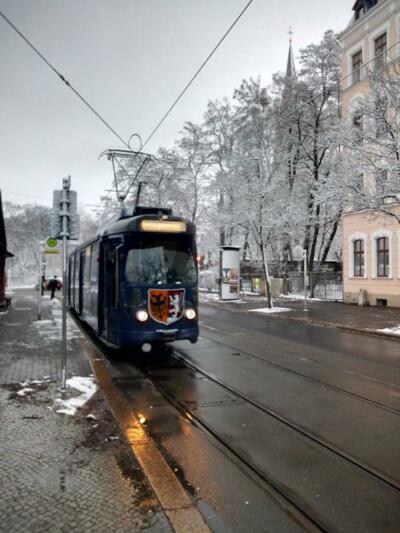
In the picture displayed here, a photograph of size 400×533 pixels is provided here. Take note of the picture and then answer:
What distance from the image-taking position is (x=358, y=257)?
91.2ft

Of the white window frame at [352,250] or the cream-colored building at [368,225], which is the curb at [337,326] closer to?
the cream-colored building at [368,225]

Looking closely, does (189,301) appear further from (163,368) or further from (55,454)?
(55,454)

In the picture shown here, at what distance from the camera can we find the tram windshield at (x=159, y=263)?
979 centimetres

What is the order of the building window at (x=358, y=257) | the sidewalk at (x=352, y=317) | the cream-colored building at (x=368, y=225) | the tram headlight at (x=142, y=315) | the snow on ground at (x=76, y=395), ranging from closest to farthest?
the snow on ground at (x=76, y=395), the tram headlight at (x=142, y=315), the sidewalk at (x=352, y=317), the cream-colored building at (x=368, y=225), the building window at (x=358, y=257)

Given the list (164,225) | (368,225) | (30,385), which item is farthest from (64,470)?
A: (368,225)

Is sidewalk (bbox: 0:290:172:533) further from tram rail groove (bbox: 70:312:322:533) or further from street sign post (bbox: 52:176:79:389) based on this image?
street sign post (bbox: 52:176:79:389)

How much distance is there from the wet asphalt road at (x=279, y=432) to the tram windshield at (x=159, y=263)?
1853 mm

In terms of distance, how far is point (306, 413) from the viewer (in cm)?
646

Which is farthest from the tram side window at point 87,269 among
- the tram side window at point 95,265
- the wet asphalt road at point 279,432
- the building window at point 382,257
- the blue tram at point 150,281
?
the building window at point 382,257

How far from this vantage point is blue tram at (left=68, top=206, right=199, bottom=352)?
964 cm

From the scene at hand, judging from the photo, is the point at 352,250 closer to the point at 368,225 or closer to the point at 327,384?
the point at 368,225

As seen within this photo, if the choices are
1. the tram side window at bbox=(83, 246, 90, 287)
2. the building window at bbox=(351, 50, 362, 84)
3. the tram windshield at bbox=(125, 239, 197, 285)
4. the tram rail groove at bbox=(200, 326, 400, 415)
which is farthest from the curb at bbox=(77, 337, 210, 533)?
the building window at bbox=(351, 50, 362, 84)

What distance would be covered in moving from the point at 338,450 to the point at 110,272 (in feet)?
21.2

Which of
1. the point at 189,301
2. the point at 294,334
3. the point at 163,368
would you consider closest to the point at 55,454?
the point at 163,368
